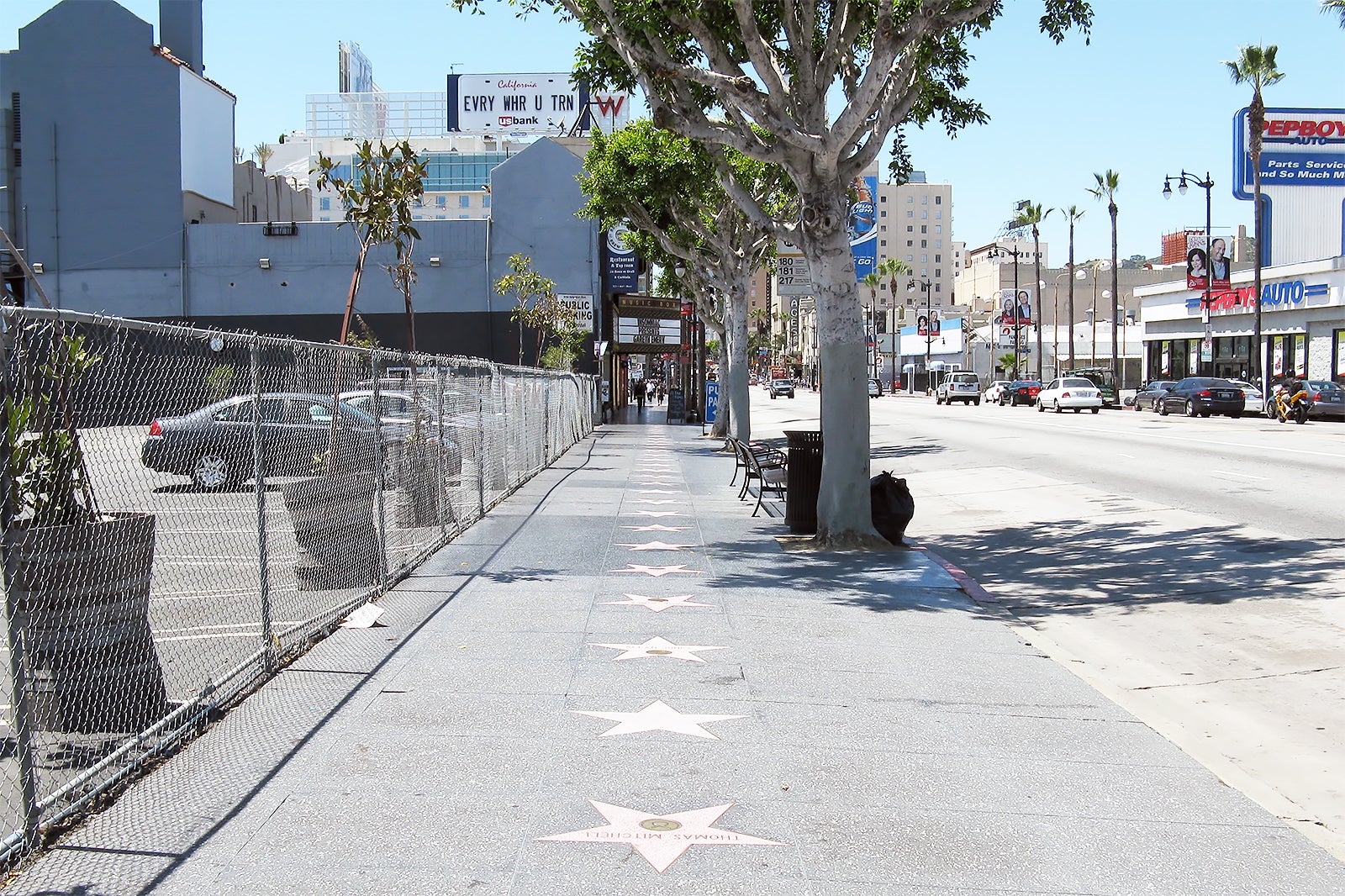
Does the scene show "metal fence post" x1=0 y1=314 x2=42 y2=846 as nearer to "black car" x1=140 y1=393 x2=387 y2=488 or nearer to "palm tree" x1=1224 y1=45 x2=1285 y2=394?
"black car" x1=140 y1=393 x2=387 y2=488

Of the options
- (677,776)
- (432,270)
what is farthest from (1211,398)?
(677,776)

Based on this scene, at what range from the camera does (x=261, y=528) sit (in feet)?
23.7

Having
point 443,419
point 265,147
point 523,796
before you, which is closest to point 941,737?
point 523,796

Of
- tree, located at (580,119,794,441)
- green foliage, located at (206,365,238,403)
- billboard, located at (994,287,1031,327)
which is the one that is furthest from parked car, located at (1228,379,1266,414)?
green foliage, located at (206,365,238,403)

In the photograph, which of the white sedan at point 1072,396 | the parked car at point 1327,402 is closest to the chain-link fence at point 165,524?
the parked car at point 1327,402

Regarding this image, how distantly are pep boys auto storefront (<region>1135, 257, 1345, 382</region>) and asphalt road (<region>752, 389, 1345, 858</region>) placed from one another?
26690 millimetres

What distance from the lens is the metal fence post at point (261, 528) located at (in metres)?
7.01

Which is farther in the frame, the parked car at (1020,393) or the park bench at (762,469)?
the parked car at (1020,393)

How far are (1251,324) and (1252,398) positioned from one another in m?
10.4

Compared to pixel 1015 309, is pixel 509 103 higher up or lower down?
higher up

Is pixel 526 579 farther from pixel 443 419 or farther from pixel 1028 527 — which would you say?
pixel 1028 527

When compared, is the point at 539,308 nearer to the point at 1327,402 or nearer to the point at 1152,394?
the point at 1152,394

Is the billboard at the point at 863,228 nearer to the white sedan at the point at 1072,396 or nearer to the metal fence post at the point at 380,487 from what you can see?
the metal fence post at the point at 380,487

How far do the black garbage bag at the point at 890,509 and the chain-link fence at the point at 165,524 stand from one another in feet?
16.5
